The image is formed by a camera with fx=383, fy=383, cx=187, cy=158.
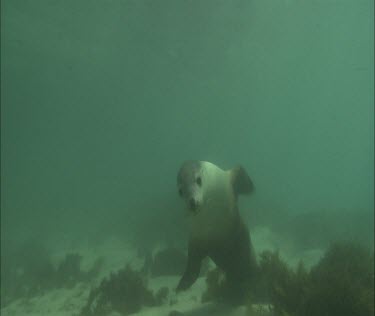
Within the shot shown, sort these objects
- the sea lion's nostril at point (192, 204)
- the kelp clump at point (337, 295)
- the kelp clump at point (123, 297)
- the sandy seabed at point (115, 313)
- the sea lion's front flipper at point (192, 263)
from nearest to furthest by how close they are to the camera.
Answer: the sea lion's nostril at point (192, 204) < the kelp clump at point (337, 295) < the sea lion's front flipper at point (192, 263) < the sandy seabed at point (115, 313) < the kelp clump at point (123, 297)

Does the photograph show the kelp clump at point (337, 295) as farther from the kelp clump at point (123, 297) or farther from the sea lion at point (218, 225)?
the kelp clump at point (123, 297)

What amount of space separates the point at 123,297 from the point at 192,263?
9.65ft

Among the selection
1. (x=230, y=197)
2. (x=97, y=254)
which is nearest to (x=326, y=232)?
(x=97, y=254)

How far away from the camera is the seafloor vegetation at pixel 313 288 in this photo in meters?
4.04

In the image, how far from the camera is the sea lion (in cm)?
438

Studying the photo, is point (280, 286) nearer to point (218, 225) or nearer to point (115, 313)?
point (218, 225)

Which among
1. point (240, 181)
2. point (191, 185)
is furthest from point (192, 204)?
point (240, 181)

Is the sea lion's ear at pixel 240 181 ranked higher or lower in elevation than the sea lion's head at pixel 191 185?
higher

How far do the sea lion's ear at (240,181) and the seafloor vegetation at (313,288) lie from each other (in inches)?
48.5

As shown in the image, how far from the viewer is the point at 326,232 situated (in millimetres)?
14047

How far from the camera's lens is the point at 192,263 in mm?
4902

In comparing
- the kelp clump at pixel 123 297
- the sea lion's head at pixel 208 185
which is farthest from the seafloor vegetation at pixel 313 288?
the kelp clump at pixel 123 297

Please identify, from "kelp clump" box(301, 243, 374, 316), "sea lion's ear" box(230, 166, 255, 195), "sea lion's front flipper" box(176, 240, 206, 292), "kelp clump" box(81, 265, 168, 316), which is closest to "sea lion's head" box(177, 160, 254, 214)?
"sea lion's ear" box(230, 166, 255, 195)

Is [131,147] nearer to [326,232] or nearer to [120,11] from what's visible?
[120,11]
